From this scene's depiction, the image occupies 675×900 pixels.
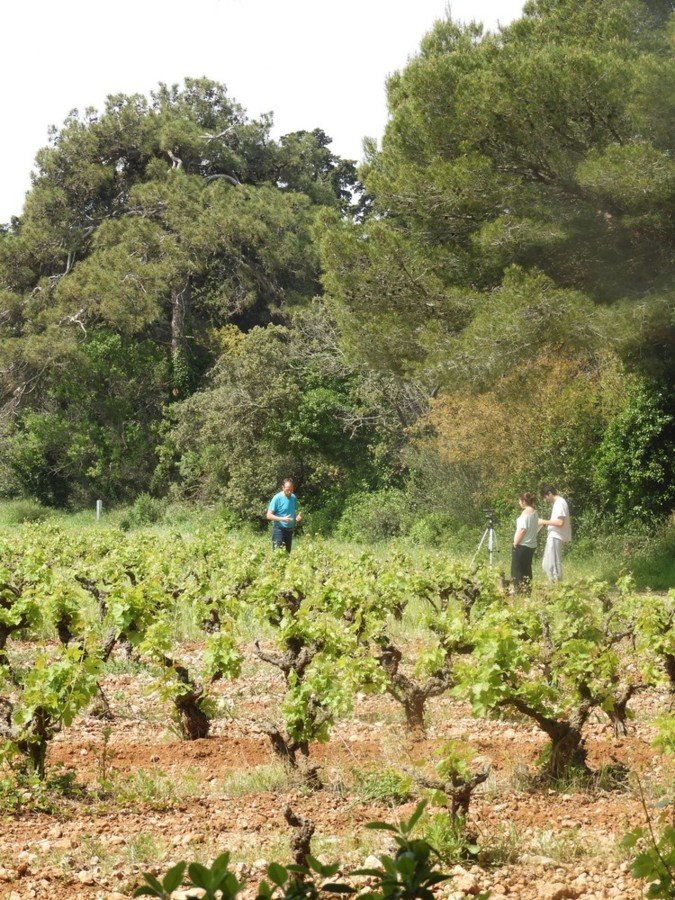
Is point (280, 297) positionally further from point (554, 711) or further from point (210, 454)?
point (554, 711)

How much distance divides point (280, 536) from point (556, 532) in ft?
13.7

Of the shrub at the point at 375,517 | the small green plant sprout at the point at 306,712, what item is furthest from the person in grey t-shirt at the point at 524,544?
the shrub at the point at 375,517

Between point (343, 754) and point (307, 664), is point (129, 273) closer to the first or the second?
point (307, 664)

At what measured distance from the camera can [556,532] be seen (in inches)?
484

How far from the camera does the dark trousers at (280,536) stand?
47.2ft

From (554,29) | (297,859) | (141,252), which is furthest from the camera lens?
(141,252)

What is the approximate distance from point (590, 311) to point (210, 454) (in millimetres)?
16417

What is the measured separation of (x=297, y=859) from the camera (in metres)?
3.85

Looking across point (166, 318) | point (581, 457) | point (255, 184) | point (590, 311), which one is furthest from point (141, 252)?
point (590, 311)

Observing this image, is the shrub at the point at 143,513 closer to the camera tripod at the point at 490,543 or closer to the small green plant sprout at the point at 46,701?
the camera tripod at the point at 490,543

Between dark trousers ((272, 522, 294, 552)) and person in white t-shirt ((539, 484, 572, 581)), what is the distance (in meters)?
3.76

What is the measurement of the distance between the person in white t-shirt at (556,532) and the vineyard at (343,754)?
9.47 ft

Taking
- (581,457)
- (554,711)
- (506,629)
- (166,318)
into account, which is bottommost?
(554,711)

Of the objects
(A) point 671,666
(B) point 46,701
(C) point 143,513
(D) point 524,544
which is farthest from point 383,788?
(C) point 143,513
